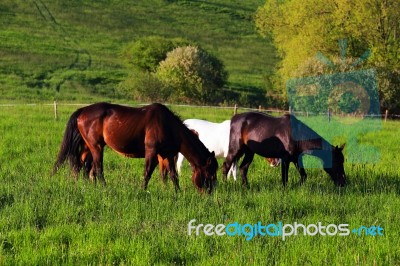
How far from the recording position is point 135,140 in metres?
12.1

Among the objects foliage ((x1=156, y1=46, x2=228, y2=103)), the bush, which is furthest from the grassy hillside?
foliage ((x1=156, y1=46, x2=228, y2=103))

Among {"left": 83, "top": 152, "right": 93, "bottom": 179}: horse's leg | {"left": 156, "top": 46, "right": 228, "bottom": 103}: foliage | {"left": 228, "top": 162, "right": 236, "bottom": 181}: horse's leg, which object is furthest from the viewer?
{"left": 156, "top": 46, "right": 228, "bottom": 103}: foliage

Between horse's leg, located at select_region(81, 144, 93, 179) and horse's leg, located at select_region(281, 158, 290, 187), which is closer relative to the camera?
horse's leg, located at select_region(281, 158, 290, 187)

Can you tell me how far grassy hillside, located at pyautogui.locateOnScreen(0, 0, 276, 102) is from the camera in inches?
1905

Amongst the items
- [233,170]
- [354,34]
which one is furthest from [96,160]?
[354,34]

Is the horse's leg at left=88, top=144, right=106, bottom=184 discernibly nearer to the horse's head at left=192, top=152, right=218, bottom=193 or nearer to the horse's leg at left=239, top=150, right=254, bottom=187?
the horse's head at left=192, top=152, right=218, bottom=193

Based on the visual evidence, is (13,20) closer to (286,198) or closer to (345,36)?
(345,36)

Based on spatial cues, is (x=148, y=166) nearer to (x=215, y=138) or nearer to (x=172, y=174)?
(x=172, y=174)

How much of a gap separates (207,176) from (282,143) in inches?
94.2

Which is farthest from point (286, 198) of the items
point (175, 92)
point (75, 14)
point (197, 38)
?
point (75, 14)

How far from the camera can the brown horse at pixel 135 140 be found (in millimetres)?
11438

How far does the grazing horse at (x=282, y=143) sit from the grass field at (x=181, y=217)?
0.41 metres

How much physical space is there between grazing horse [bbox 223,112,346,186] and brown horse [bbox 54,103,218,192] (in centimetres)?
154

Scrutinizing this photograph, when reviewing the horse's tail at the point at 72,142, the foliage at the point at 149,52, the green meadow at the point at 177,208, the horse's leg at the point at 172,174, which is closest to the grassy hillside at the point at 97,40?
the foliage at the point at 149,52
